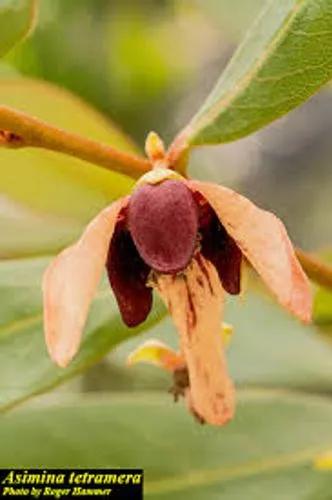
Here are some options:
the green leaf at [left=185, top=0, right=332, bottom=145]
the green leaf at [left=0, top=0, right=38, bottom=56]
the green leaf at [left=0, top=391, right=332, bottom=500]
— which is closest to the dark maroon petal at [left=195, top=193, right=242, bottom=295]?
the green leaf at [left=185, top=0, right=332, bottom=145]

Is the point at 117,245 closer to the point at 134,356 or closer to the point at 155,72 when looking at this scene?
the point at 134,356

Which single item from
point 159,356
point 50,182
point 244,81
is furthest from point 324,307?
point 244,81

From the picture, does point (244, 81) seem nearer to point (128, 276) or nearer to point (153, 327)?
point (128, 276)

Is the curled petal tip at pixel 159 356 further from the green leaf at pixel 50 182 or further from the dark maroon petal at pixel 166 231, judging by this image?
the green leaf at pixel 50 182

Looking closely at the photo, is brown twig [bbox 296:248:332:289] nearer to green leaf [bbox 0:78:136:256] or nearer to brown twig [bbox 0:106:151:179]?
brown twig [bbox 0:106:151:179]

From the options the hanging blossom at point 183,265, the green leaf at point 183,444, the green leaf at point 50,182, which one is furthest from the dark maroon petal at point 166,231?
the green leaf at point 50,182

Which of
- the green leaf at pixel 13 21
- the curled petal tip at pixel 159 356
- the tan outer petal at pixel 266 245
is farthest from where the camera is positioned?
the curled petal tip at pixel 159 356
